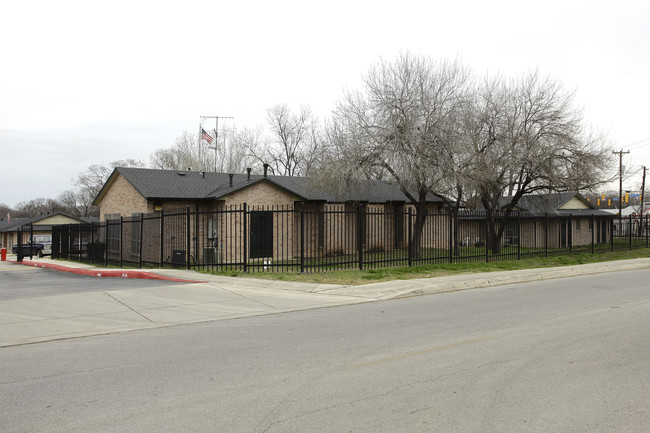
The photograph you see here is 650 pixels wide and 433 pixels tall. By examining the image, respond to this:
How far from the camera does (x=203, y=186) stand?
85.7 feet

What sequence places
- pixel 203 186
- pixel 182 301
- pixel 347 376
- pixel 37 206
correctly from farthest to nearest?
pixel 37 206
pixel 203 186
pixel 182 301
pixel 347 376

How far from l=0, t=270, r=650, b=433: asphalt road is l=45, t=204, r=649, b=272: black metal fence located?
7241 mm

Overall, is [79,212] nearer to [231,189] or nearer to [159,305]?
[231,189]

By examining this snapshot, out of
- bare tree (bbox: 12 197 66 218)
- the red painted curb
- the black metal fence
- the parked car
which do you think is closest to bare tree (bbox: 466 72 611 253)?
the black metal fence

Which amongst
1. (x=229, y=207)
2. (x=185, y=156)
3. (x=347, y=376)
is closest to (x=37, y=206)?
(x=185, y=156)

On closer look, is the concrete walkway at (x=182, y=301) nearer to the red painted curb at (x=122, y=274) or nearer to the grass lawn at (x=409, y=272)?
the red painted curb at (x=122, y=274)

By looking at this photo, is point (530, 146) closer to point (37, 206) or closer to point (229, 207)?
point (229, 207)

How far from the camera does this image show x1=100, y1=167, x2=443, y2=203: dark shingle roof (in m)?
23.7

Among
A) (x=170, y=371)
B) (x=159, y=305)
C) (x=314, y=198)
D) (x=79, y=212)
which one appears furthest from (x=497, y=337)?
(x=79, y=212)

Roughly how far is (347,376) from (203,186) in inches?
850

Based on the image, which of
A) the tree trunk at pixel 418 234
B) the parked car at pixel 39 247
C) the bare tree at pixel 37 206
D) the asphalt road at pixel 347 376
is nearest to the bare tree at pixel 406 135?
the tree trunk at pixel 418 234

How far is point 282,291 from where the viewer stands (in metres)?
13.2

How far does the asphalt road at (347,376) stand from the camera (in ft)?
14.9

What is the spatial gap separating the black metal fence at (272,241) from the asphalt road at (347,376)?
285 inches
